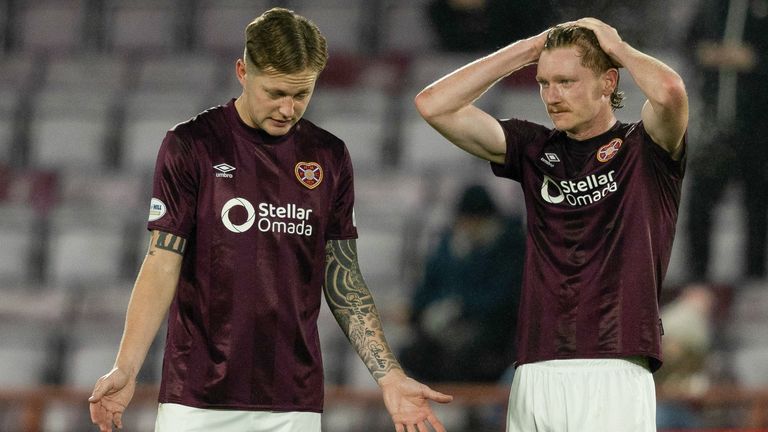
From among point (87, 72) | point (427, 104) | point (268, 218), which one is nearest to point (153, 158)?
point (87, 72)

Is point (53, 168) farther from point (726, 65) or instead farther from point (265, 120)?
point (265, 120)

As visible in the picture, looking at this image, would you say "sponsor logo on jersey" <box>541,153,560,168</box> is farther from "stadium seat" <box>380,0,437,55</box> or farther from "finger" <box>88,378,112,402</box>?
"stadium seat" <box>380,0,437,55</box>

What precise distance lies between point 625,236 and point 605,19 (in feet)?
10.0

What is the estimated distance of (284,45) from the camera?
2625mm

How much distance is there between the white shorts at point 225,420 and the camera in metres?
2.58

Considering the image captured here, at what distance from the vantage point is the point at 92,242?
6.61 meters

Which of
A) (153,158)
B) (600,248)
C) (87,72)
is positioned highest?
(87,72)

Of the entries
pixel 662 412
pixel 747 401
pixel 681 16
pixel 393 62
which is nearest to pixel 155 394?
pixel 662 412

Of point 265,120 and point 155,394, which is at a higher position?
point 265,120

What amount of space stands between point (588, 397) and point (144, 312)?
3.07 feet

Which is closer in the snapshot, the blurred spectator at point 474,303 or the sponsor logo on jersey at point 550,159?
the sponsor logo on jersey at point 550,159

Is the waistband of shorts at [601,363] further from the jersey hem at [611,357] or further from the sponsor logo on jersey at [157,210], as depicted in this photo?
the sponsor logo on jersey at [157,210]

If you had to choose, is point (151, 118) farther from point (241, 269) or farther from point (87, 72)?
point (241, 269)

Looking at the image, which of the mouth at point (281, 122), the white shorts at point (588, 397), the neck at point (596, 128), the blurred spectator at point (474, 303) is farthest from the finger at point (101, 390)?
the blurred spectator at point (474, 303)
